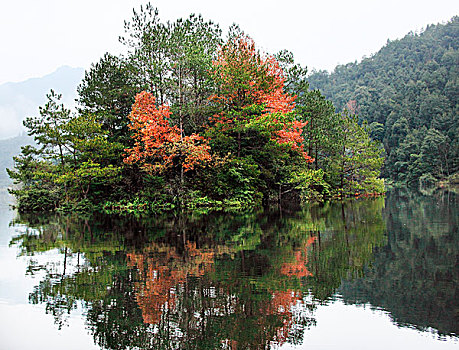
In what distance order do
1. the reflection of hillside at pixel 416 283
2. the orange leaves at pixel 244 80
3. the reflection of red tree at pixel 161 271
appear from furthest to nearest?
1. the orange leaves at pixel 244 80
2. the reflection of red tree at pixel 161 271
3. the reflection of hillside at pixel 416 283

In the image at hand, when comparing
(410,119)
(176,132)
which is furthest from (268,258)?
(410,119)

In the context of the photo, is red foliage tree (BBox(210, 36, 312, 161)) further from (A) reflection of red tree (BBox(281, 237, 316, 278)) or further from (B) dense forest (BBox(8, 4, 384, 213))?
(A) reflection of red tree (BBox(281, 237, 316, 278))

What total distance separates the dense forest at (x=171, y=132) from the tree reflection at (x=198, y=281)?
9.73 metres

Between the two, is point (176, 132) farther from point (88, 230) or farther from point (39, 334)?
point (39, 334)

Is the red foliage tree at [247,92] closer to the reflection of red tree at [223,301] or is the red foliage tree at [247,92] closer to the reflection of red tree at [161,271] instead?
the reflection of red tree at [161,271]

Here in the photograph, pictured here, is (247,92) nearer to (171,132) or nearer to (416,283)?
(171,132)

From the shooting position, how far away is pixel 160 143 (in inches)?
794

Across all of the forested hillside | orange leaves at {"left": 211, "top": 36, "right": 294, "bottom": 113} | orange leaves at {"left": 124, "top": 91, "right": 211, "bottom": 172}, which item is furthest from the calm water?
the forested hillside

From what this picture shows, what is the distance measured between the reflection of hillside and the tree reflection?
37 cm

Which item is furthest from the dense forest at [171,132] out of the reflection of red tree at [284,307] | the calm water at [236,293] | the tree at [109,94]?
the reflection of red tree at [284,307]

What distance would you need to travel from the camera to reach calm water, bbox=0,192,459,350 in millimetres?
4008

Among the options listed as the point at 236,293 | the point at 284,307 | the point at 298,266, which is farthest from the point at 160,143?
the point at 284,307

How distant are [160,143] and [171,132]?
85 centimetres

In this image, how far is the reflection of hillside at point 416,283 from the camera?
14.5 feet
